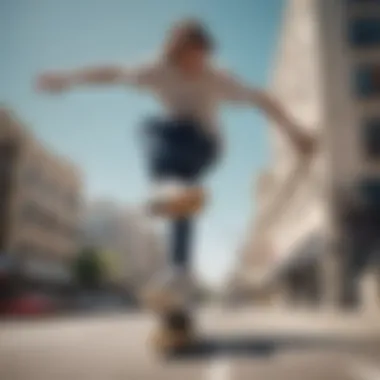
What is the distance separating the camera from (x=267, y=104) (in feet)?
4.62

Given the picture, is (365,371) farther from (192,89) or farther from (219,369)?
(192,89)

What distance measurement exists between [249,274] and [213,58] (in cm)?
1882

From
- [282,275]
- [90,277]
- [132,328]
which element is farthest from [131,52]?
[282,275]

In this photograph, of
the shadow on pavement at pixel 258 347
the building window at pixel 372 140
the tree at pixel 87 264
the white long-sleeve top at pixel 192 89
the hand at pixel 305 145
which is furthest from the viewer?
the building window at pixel 372 140

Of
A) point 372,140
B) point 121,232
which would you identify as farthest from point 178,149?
point 372,140

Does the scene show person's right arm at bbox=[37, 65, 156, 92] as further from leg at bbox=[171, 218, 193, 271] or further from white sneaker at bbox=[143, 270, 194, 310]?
white sneaker at bbox=[143, 270, 194, 310]

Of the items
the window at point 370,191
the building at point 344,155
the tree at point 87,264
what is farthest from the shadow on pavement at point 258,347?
the window at point 370,191

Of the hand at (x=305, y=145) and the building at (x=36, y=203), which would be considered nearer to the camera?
the hand at (x=305, y=145)

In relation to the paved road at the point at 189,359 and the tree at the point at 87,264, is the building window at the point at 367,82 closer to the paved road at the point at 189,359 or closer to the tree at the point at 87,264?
the paved road at the point at 189,359

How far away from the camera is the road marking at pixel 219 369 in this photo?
122 centimetres

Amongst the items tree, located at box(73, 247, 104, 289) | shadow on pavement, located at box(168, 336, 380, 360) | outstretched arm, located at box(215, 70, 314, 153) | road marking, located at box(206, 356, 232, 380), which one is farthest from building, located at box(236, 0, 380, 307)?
road marking, located at box(206, 356, 232, 380)

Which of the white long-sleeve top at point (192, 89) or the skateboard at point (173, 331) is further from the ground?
the white long-sleeve top at point (192, 89)

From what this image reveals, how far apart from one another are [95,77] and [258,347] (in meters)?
1.15

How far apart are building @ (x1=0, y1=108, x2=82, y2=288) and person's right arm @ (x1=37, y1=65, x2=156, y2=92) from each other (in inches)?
8.7
